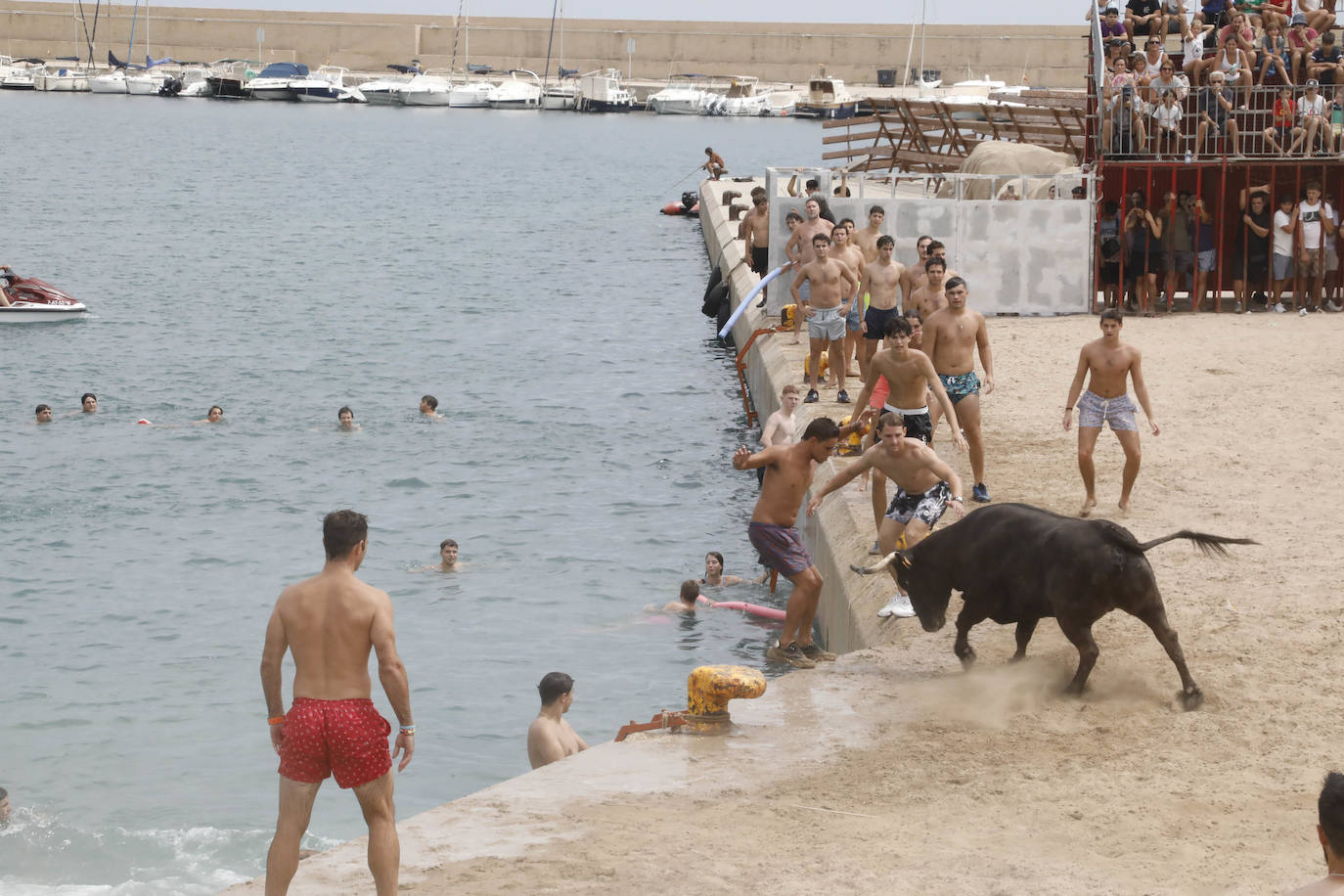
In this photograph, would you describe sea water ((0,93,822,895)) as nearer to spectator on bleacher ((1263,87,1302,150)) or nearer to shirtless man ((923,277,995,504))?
shirtless man ((923,277,995,504))

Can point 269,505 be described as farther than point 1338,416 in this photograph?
Yes

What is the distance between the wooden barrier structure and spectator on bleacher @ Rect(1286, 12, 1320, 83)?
1093 centimetres

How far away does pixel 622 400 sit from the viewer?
1085 inches

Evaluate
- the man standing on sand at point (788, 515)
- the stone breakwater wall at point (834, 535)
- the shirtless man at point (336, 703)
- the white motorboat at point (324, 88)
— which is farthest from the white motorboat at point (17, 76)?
the shirtless man at point (336, 703)

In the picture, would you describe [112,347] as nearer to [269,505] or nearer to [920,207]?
[269,505]

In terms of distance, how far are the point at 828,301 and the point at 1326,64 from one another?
33.3ft

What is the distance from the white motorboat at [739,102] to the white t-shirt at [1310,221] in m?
122

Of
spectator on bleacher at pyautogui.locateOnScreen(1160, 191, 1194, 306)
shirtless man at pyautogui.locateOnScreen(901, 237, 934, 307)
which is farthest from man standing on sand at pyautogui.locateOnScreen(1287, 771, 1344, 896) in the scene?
spectator on bleacher at pyautogui.locateOnScreen(1160, 191, 1194, 306)

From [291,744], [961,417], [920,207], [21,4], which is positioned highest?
[21,4]

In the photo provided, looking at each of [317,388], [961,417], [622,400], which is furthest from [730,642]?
[317,388]

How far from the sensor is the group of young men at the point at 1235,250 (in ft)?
75.5

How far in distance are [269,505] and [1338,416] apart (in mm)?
12668

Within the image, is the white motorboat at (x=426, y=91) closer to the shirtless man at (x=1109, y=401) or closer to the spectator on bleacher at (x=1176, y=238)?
the spectator on bleacher at (x=1176, y=238)

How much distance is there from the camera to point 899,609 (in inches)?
456
